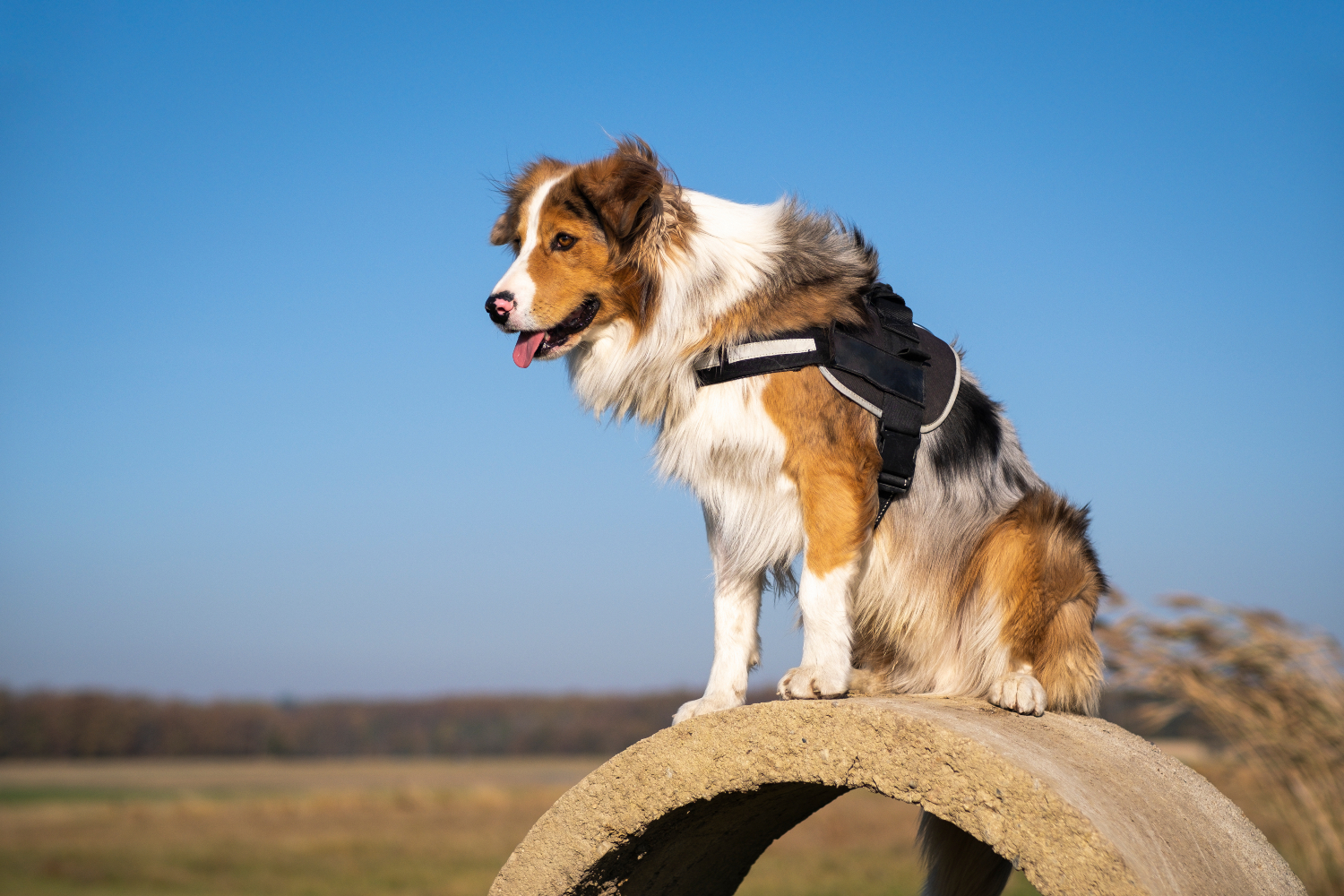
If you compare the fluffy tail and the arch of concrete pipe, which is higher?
the arch of concrete pipe

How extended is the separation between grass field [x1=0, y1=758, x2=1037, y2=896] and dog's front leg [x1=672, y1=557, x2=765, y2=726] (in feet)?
20.6

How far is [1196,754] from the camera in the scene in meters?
11.0

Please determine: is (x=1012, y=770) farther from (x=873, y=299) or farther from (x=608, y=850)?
(x=873, y=299)

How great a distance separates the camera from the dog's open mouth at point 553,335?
379cm

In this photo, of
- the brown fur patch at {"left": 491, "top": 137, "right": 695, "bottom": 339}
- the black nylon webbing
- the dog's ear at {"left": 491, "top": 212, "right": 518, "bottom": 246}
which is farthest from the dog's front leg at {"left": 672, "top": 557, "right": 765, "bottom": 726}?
the dog's ear at {"left": 491, "top": 212, "right": 518, "bottom": 246}

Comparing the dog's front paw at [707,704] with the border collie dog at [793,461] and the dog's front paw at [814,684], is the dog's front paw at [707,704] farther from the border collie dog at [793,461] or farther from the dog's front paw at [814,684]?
the dog's front paw at [814,684]

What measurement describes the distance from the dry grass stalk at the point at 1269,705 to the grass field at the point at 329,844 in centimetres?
288

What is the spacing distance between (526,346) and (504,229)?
760 mm

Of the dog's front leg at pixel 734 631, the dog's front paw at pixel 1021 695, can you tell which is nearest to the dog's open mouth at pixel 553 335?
the dog's front leg at pixel 734 631

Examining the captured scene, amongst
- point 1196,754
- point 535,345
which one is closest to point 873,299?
point 535,345

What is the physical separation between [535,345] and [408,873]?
1183 cm

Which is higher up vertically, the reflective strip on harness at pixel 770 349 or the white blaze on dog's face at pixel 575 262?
the white blaze on dog's face at pixel 575 262

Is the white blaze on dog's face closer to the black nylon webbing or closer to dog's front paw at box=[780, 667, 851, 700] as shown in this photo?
the black nylon webbing

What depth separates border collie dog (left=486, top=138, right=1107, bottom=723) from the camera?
11.6 feet
